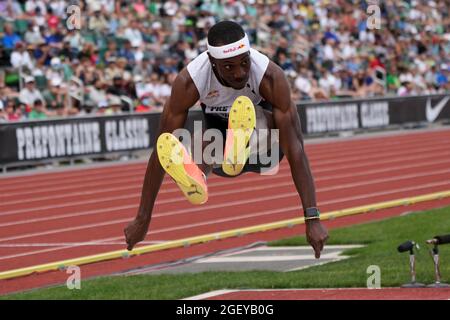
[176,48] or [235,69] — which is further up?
[176,48]

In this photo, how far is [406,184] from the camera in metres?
16.2

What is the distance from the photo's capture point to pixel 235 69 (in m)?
6.29

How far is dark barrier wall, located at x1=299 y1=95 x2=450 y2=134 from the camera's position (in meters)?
24.0

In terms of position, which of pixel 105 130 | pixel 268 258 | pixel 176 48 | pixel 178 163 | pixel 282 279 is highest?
pixel 176 48

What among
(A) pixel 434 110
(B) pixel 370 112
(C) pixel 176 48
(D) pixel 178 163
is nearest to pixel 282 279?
(D) pixel 178 163

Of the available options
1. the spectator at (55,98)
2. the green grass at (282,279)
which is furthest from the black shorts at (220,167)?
the spectator at (55,98)

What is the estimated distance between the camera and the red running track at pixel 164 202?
38.4 feet

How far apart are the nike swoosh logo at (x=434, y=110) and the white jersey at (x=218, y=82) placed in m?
21.1

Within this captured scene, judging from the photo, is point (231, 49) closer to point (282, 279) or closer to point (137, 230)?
point (137, 230)

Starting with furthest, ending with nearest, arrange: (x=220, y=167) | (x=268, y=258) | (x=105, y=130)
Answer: (x=105, y=130) < (x=268, y=258) < (x=220, y=167)

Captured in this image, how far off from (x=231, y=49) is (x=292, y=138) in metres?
0.64

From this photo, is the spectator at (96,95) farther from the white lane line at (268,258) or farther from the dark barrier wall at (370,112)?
the white lane line at (268,258)

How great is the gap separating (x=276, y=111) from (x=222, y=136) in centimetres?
81
